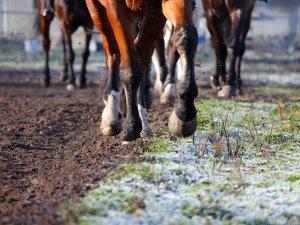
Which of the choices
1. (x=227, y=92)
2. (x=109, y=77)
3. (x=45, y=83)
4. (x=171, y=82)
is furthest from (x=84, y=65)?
(x=109, y=77)

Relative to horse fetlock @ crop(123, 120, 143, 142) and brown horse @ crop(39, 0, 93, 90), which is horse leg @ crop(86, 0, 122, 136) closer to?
horse fetlock @ crop(123, 120, 143, 142)

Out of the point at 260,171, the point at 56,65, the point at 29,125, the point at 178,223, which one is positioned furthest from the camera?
the point at 56,65

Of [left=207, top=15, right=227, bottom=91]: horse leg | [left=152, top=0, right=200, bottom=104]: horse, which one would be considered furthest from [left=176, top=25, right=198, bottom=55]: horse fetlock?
[left=207, top=15, right=227, bottom=91]: horse leg

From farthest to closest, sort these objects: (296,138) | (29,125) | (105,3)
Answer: (29,125) < (296,138) < (105,3)

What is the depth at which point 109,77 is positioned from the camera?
27.3 feet

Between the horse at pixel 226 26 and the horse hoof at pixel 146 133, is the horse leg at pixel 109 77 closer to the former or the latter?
the horse hoof at pixel 146 133

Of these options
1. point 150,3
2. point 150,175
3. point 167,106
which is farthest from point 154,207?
point 167,106

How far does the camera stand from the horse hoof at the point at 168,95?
40.0ft

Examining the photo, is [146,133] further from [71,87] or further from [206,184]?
[71,87]

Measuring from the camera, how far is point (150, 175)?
6.22 m

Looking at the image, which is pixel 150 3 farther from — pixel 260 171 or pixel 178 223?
pixel 178 223

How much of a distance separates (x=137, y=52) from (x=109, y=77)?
1.60 feet

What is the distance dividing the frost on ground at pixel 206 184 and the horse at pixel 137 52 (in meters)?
0.38

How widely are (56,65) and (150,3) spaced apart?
53.8 ft
